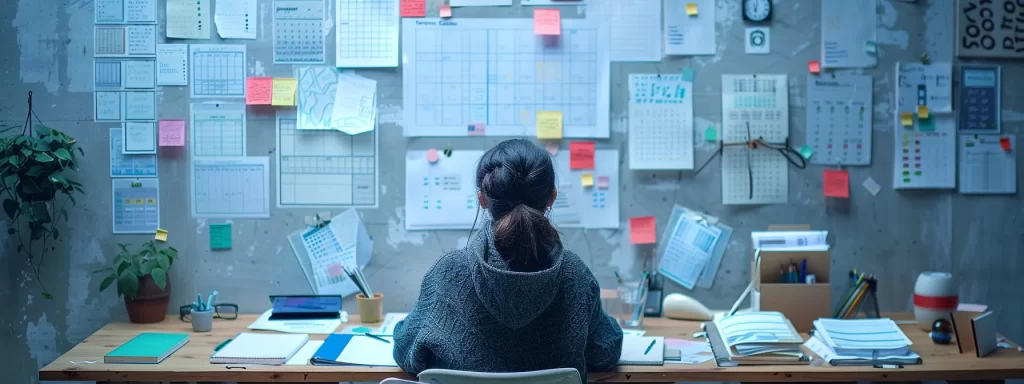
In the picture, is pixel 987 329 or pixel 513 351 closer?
pixel 513 351

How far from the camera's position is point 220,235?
265cm

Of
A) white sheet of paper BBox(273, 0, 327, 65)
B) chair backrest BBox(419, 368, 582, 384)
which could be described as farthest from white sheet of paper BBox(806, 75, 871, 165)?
white sheet of paper BBox(273, 0, 327, 65)

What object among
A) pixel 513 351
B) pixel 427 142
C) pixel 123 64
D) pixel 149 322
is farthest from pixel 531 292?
pixel 123 64

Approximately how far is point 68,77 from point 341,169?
0.92 metres

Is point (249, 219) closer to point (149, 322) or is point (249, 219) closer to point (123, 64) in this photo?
point (149, 322)

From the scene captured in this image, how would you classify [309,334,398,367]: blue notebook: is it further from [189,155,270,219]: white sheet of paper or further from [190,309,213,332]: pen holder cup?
[189,155,270,219]: white sheet of paper

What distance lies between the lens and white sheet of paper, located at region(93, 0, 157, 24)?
2.61 m

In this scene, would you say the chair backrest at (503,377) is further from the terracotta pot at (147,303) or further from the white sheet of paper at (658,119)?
the terracotta pot at (147,303)

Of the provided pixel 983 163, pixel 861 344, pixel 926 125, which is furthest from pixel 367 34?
pixel 983 163

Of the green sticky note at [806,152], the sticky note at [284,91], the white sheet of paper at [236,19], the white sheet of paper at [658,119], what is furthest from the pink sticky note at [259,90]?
the green sticky note at [806,152]

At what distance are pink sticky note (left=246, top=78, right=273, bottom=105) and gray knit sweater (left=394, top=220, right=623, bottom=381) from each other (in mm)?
1037

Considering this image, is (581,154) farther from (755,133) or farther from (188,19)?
(188,19)

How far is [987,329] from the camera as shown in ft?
7.22

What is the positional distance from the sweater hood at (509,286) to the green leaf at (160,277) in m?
1.23
